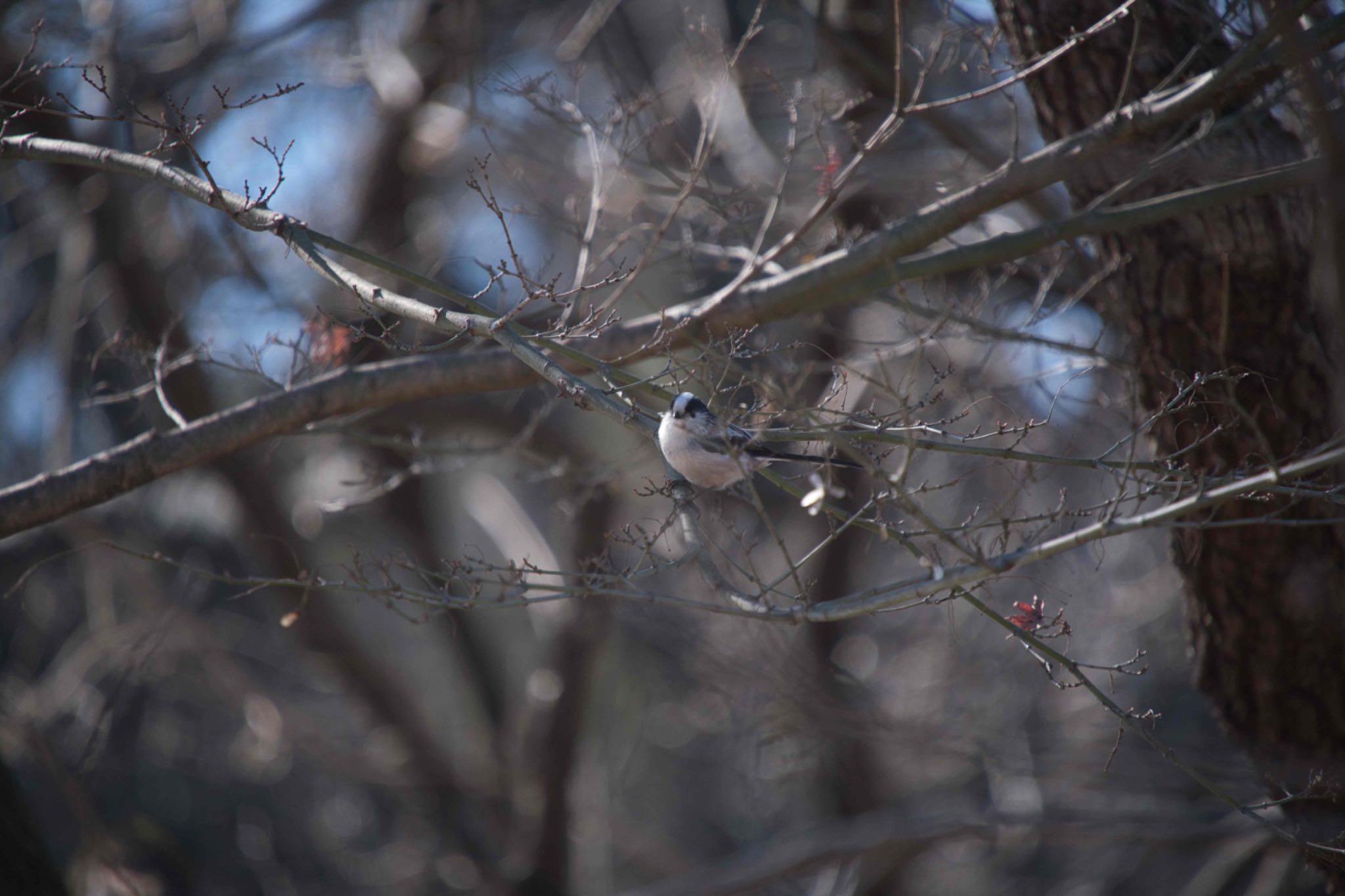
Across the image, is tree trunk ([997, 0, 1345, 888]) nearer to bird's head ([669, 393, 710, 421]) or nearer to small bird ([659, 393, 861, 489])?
small bird ([659, 393, 861, 489])

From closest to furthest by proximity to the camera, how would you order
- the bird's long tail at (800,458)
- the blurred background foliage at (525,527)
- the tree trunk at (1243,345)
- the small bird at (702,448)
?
the bird's long tail at (800,458) → the small bird at (702,448) → the tree trunk at (1243,345) → the blurred background foliage at (525,527)

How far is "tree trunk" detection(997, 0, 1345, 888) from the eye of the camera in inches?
151

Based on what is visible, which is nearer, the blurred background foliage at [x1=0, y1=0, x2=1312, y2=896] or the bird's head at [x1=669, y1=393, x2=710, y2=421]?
the bird's head at [x1=669, y1=393, x2=710, y2=421]

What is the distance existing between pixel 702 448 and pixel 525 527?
195 inches

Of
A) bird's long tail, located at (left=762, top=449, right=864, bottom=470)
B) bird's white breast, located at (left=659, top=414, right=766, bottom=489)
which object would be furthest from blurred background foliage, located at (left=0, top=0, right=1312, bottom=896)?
bird's long tail, located at (left=762, top=449, right=864, bottom=470)

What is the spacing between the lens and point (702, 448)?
3348 mm

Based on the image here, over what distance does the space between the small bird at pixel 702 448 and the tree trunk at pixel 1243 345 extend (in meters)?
1.69

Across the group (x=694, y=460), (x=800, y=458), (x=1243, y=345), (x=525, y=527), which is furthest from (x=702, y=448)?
(x=525, y=527)

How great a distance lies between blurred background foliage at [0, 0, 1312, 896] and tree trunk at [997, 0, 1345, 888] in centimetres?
36

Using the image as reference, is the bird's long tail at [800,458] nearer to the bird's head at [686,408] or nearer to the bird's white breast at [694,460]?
the bird's white breast at [694,460]

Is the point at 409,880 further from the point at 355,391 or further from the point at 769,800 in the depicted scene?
the point at 355,391

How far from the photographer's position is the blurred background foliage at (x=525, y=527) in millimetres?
4934

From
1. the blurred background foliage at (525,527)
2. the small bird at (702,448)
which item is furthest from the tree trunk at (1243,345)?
the small bird at (702,448)

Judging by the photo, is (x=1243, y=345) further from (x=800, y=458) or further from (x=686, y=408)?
(x=686, y=408)
